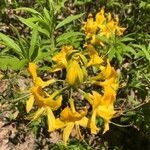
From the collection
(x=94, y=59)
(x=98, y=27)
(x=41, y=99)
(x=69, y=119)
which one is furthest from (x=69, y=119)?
(x=98, y=27)

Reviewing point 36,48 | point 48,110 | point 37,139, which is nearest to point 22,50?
point 36,48

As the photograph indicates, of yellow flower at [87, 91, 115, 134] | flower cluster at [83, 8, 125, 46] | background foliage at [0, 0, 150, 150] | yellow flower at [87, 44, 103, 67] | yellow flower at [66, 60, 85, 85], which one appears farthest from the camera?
flower cluster at [83, 8, 125, 46]

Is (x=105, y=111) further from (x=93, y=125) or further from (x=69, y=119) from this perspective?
(x=69, y=119)

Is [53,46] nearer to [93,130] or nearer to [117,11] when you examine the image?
[93,130]

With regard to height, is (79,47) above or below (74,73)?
above

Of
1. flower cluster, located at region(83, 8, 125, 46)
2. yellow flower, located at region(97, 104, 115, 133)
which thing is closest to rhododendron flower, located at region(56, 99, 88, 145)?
yellow flower, located at region(97, 104, 115, 133)

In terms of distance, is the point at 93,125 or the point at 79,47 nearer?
the point at 93,125

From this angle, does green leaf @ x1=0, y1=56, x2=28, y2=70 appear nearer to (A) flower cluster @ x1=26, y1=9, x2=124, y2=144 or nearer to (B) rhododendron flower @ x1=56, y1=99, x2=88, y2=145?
(A) flower cluster @ x1=26, y1=9, x2=124, y2=144

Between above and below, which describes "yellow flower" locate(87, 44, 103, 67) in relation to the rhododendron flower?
Answer: above
